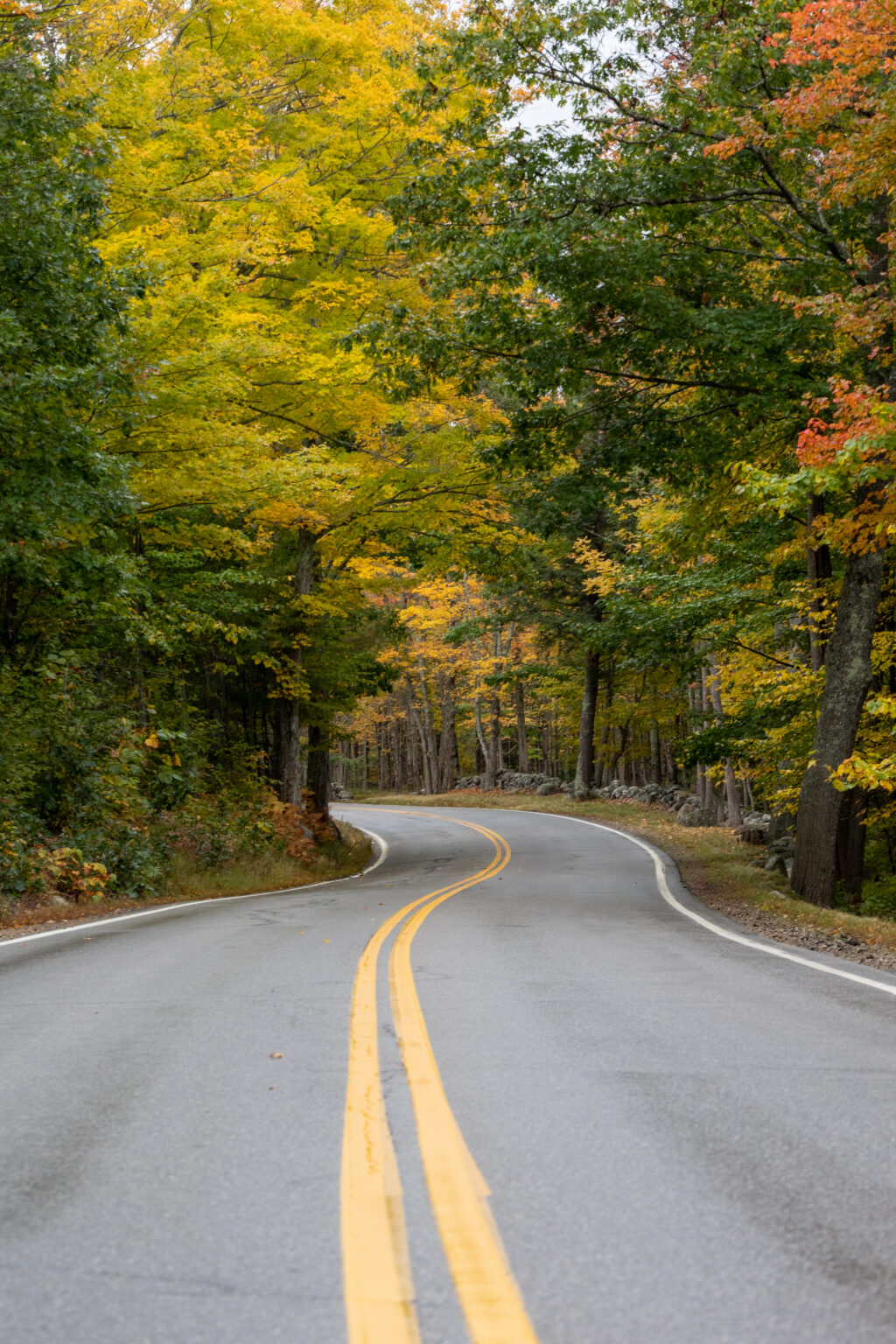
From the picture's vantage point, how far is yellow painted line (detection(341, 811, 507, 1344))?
2221 millimetres

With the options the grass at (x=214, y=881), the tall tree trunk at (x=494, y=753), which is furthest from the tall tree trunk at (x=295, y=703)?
the tall tree trunk at (x=494, y=753)

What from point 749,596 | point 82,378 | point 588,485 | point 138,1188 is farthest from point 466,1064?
point 749,596

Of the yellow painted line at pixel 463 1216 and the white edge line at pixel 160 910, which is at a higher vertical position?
the yellow painted line at pixel 463 1216

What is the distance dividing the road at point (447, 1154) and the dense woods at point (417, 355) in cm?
480

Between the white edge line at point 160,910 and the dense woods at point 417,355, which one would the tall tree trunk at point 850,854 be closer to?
the dense woods at point 417,355

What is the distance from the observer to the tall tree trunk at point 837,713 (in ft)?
38.5

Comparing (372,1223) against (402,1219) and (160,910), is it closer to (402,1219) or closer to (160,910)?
(402,1219)

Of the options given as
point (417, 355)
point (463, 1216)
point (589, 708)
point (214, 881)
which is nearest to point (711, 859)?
point (214, 881)

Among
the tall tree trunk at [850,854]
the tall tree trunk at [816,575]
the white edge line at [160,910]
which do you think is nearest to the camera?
the white edge line at [160,910]

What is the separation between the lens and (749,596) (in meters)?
16.4

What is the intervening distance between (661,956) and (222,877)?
380 inches

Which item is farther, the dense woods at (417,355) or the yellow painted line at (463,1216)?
the dense woods at (417,355)

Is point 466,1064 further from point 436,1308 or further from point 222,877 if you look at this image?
point 222,877

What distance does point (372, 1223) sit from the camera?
271 centimetres
